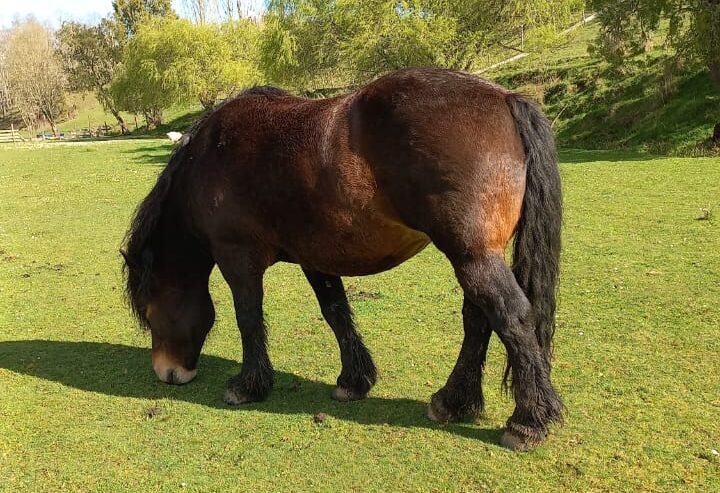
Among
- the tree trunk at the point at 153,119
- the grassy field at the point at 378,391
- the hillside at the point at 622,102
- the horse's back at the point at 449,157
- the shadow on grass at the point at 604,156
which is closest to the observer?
the horse's back at the point at 449,157

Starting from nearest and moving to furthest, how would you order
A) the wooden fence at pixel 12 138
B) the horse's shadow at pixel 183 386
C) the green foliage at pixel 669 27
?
the horse's shadow at pixel 183 386 → the green foliage at pixel 669 27 → the wooden fence at pixel 12 138

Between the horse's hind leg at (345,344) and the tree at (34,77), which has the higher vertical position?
the tree at (34,77)

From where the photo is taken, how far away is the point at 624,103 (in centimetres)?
1958

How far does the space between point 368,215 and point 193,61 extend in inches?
1162

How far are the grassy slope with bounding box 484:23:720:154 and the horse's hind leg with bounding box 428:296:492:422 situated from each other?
38.4 feet

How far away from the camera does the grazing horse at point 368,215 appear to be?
3.00 metres

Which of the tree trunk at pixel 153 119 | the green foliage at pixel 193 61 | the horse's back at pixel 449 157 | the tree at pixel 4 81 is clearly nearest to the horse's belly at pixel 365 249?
the horse's back at pixel 449 157

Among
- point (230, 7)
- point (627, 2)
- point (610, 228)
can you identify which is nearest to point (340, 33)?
point (627, 2)

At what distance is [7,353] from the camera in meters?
5.00

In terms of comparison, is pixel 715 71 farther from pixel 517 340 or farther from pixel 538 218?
pixel 517 340

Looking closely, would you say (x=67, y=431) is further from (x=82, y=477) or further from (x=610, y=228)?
(x=610, y=228)

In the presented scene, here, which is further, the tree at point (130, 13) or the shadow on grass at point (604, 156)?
the tree at point (130, 13)

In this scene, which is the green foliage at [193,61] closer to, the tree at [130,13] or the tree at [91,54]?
the tree at [91,54]

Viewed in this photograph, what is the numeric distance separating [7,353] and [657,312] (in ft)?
18.8
